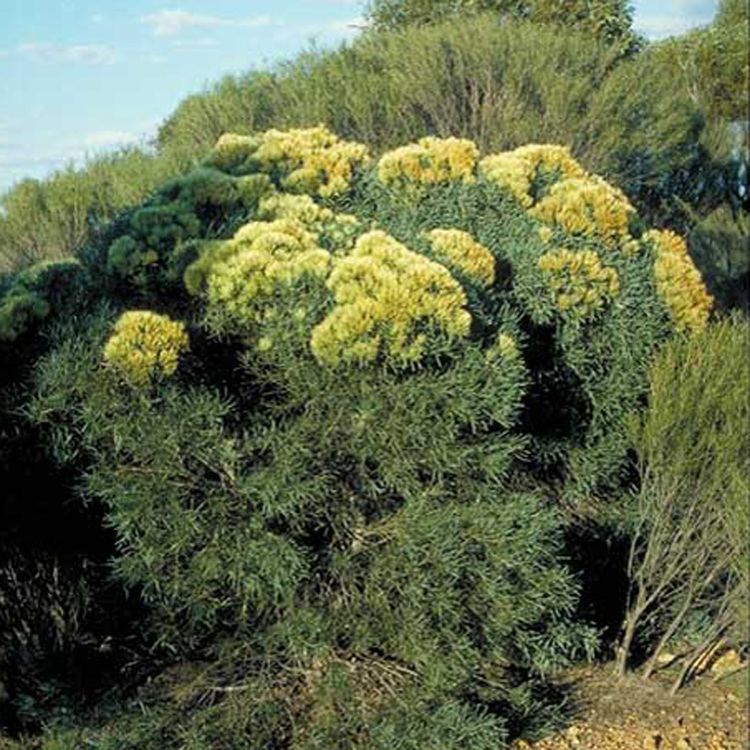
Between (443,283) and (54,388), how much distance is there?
1493 millimetres

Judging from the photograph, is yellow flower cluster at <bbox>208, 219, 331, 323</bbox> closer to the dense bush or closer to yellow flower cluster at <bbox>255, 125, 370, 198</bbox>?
the dense bush

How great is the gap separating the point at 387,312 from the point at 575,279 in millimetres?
1388

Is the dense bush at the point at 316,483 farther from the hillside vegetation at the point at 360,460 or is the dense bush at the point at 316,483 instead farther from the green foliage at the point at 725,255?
the green foliage at the point at 725,255

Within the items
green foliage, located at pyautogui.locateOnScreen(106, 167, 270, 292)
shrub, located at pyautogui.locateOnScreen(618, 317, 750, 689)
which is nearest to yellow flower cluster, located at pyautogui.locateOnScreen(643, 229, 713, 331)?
shrub, located at pyautogui.locateOnScreen(618, 317, 750, 689)

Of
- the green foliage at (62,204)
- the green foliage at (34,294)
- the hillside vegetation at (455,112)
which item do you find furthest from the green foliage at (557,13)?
the green foliage at (34,294)

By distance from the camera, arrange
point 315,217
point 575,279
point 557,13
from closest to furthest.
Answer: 1. point 315,217
2. point 575,279
3. point 557,13

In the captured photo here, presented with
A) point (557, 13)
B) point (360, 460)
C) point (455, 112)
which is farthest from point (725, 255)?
point (360, 460)

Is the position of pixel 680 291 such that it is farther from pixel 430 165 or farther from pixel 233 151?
pixel 233 151

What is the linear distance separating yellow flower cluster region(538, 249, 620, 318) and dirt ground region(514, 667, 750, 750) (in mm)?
1701

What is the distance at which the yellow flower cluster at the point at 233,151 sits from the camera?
6523 mm

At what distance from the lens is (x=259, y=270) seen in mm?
4906

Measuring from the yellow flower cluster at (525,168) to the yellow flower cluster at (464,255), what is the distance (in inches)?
35.7

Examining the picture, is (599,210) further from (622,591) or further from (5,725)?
(5,725)

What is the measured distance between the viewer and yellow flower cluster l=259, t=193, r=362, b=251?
536 cm
